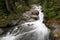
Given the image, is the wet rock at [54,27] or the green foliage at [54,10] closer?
the wet rock at [54,27]

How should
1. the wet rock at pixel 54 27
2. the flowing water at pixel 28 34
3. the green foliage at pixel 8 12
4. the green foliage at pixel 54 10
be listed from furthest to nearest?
the green foliage at pixel 8 12
the green foliage at pixel 54 10
the flowing water at pixel 28 34
the wet rock at pixel 54 27

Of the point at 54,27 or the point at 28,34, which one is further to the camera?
the point at 28,34

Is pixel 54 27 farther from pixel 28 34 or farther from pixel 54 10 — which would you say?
pixel 54 10

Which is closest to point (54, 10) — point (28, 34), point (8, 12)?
point (28, 34)

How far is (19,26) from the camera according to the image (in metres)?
11.8

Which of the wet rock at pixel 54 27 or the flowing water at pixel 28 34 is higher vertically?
the wet rock at pixel 54 27

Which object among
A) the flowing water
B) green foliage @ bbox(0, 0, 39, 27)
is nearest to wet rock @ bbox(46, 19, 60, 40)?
the flowing water

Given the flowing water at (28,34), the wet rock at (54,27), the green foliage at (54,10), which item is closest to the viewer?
the wet rock at (54,27)

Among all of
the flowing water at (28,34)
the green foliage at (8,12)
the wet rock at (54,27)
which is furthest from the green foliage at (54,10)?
the green foliage at (8,12)

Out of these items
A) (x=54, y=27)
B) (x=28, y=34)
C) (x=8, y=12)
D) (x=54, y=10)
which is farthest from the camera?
(x=8, y=12)

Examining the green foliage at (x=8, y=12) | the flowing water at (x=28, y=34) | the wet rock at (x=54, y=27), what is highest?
the green foliage at (x=8, y=12)

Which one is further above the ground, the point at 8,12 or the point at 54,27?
the point at 8,12

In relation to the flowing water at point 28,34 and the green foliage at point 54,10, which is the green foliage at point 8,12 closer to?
the flowing water at point 28,34

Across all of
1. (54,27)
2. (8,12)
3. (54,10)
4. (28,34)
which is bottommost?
(28,34)
